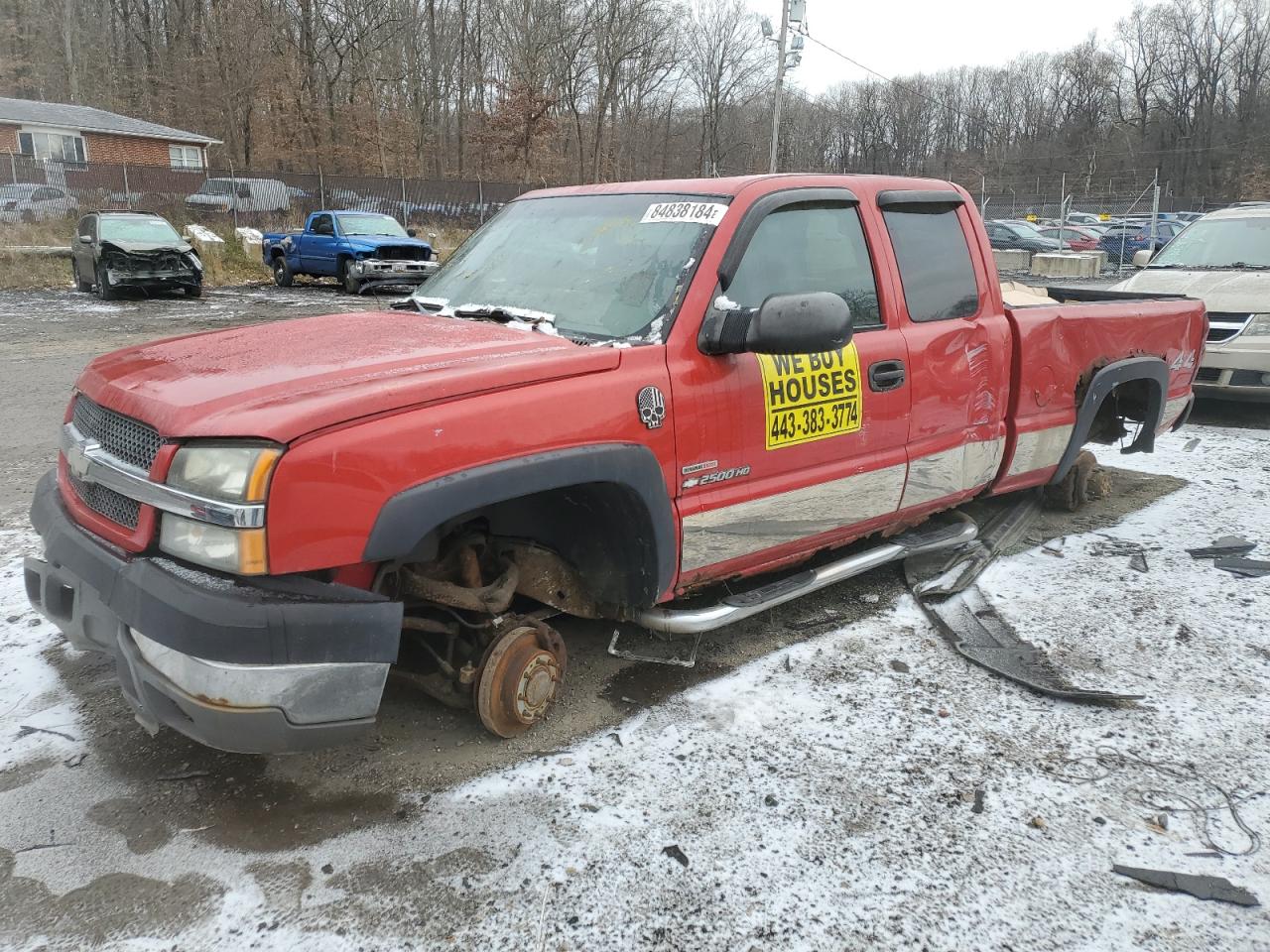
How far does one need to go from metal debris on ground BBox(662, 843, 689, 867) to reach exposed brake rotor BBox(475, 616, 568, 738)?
0.71 meters

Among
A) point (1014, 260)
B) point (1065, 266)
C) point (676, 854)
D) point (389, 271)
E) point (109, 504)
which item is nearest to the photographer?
point (676, 854)

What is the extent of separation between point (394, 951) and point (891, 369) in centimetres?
271

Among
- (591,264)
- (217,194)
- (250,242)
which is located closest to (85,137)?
(217,194)

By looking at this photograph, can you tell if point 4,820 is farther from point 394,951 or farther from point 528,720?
point 528,720

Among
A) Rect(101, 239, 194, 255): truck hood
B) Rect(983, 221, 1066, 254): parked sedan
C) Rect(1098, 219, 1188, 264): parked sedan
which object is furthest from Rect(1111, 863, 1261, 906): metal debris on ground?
Rect(1098, 219, 1188, 264): parked sedan

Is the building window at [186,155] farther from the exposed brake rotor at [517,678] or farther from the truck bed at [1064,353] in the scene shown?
the exposed brake rotor at [517,678]

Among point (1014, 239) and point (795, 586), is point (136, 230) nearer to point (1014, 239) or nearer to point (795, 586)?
point (795, 586)

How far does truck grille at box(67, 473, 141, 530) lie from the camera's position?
8.30 feet

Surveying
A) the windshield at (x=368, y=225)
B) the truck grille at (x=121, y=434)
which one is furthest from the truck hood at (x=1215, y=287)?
the windshield at (x=368, y=225)

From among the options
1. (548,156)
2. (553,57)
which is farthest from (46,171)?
(553,57)

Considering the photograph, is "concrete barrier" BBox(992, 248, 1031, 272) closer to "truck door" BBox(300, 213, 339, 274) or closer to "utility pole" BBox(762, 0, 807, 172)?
"utility pole" BBox(762, 0, 807, 172)

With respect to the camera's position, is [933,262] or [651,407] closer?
[651,407]

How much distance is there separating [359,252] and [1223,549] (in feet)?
60.0

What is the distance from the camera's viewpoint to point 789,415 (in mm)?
3340
